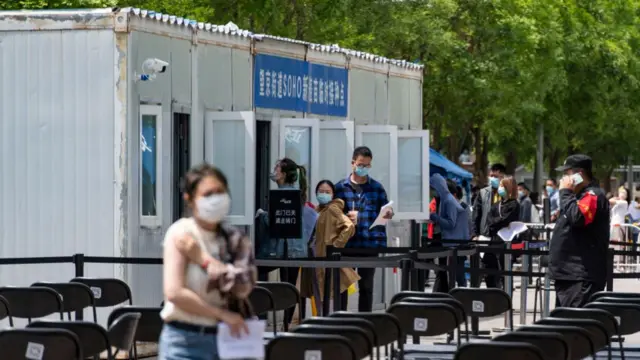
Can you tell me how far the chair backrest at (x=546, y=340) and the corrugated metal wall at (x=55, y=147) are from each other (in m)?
7.63

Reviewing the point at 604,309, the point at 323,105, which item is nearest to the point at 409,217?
the point at 323,105

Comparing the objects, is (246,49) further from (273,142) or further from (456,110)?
(456,110)

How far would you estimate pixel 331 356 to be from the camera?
9.10m

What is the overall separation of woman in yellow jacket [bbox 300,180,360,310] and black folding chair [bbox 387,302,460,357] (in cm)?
542

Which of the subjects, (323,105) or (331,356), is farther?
(323,105)

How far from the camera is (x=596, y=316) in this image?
36.4ft

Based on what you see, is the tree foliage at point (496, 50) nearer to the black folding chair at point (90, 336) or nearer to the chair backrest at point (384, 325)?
the chair backrest at point (384, 325)

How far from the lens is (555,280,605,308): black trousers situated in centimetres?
1403

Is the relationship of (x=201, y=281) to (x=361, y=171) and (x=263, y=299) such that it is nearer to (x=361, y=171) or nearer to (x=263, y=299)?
(x=263, y=299)

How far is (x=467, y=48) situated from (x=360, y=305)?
22.1 m

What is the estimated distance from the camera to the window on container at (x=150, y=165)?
16672mm

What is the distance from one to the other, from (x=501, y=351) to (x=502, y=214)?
44.5ft

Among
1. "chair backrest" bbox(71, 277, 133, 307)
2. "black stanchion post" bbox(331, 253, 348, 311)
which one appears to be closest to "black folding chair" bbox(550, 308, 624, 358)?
"chair backrest" bbox(71, 277, 133, 307)

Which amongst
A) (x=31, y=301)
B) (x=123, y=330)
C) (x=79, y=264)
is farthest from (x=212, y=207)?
(x=79, y=264)
